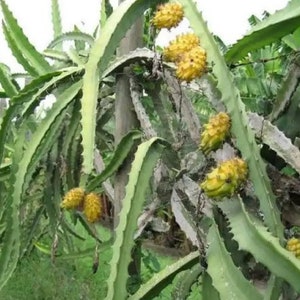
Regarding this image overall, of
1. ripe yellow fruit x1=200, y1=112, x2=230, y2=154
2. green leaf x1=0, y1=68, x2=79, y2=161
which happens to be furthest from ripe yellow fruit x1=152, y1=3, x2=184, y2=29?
green leaf x1=0, y1=68, x2=79, y2=161

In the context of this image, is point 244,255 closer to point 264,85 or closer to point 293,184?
point 293,184

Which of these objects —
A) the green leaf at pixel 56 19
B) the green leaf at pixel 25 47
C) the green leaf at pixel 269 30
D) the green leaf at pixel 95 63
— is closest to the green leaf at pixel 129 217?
the green leaf at pixel 95 63

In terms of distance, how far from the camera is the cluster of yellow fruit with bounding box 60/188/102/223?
1.42m

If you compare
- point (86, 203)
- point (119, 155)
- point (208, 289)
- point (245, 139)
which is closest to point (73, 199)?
point (86, 203)

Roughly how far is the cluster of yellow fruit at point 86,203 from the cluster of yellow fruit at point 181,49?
36 cm

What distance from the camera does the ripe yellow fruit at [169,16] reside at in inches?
47.9

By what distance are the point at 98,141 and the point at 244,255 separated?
989 millimetres

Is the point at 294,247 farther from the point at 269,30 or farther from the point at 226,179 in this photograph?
the point at 269,30

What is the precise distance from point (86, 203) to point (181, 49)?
16.9 inches

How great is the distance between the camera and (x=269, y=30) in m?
1.12

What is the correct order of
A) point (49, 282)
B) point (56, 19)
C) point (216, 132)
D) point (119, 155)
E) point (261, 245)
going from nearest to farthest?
point (261, 245) < point (216, 132) < point (119, 155) < point (56, 19) < point (49, 282)

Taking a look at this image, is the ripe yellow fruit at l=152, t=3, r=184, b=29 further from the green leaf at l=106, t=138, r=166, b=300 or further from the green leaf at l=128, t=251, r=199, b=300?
the green leaf at l=128, t=251, r=199, b=300

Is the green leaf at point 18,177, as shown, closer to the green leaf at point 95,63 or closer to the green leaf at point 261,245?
the green leaf at point 95,63

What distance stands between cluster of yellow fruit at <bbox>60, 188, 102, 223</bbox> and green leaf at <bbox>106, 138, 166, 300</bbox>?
210 millimetres
